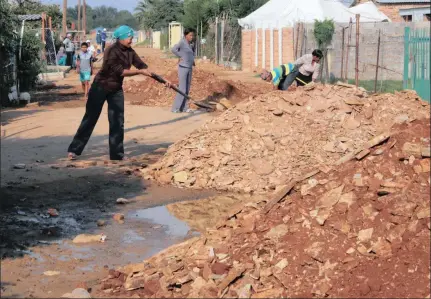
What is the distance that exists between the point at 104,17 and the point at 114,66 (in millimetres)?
175118

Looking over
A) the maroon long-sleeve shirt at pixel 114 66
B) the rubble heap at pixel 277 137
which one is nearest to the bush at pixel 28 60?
the maroon long-sleeve shirt at pixel 114 66

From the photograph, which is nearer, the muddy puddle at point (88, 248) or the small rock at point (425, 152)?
the small rock at point (425, 152)

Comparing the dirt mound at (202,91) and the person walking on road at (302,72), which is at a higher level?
the person walking on road at (302,72)

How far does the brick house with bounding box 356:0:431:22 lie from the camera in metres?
28.3

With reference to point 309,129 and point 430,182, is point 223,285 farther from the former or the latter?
point 309,129

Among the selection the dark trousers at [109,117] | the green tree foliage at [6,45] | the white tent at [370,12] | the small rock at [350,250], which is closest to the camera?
the small rock at [350,250]

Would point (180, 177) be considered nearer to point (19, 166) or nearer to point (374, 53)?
point (19, 166)

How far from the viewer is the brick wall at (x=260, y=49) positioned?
31.2m

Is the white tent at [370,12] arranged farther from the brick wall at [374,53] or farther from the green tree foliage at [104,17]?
the green tree foliage at [104,17]

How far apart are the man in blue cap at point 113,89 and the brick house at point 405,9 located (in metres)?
17.3

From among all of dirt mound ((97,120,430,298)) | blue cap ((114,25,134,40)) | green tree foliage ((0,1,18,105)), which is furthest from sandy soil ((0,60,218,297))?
green tree foliage ((0,1,18,105))

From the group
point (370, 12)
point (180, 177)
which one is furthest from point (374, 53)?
point (180, 177)

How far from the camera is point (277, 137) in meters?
10.3

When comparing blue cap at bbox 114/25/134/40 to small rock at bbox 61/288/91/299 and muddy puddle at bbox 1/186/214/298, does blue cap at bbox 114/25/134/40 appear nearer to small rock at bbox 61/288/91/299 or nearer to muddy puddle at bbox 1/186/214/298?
muddy puddle at bbox 1/186/214/298
